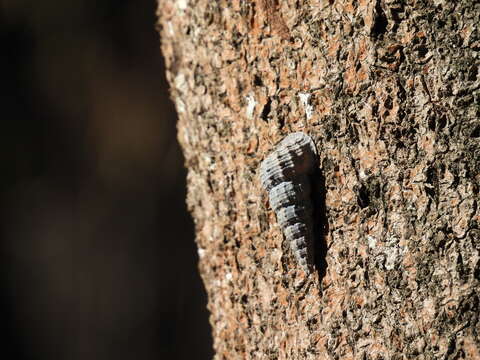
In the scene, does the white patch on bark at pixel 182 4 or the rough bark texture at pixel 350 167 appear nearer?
the rough bark texture at pixel 350 167

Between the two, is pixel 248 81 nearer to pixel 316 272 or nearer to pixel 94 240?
pixel 316 272

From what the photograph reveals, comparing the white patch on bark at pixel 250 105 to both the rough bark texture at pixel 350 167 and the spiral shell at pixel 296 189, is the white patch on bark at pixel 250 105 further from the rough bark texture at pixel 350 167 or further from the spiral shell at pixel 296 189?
the spiral shell at pixel 296 189

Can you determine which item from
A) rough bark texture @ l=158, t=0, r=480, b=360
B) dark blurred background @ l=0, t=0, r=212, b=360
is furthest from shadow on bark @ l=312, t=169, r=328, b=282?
dark blurred background @ l=0, t=0, r=212, b=360

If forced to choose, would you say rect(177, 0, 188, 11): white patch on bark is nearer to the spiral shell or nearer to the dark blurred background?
the spiral shell

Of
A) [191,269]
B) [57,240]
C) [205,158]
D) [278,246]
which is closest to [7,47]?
[57,240]

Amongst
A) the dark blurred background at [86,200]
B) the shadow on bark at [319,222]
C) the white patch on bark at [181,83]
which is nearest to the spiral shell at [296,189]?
the shadow on bark at [319,222]

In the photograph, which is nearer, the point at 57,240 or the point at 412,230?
the point at 412,230

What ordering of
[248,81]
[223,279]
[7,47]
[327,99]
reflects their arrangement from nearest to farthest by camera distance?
[327,99], [248,81], [223,279], [7,47]
